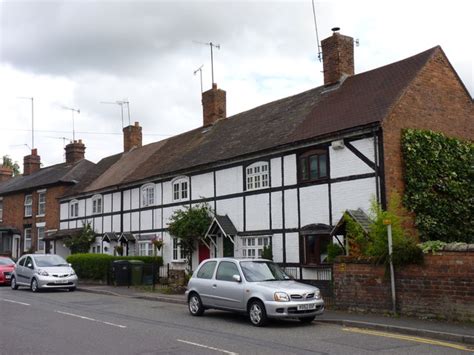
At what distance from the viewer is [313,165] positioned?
19.4 meters

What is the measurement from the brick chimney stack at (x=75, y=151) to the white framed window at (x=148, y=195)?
15653 mm

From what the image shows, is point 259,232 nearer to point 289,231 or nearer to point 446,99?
point 289,231

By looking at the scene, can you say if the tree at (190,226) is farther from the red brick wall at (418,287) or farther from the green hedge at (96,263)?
the red brick wall at (418,287)

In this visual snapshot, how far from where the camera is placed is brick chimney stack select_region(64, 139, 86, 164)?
43.1 m

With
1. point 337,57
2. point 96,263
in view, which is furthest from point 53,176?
point 337,57

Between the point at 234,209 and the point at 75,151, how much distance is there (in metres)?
24.2

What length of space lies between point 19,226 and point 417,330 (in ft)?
123

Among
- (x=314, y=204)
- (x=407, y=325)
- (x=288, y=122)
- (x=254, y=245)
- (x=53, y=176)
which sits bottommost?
(x=407, y=325)

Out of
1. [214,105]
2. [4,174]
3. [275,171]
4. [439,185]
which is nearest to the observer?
[439,185]

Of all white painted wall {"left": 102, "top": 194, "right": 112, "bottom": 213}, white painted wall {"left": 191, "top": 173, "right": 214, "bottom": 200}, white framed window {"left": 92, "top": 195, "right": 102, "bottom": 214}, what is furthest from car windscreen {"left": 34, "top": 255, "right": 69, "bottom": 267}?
white framed window {"left": 92, "top": 195, "right": 102, "bottom": 214}

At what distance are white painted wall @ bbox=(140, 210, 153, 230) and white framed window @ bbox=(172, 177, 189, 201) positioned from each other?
238cm

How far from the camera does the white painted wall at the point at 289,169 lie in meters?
20.1

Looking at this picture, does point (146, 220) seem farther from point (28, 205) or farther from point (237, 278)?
point (28, 205)

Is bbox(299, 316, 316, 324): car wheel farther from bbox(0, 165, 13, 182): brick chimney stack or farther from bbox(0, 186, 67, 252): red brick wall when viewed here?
bbox(0, 165, 13, 182): brick chimney stack
